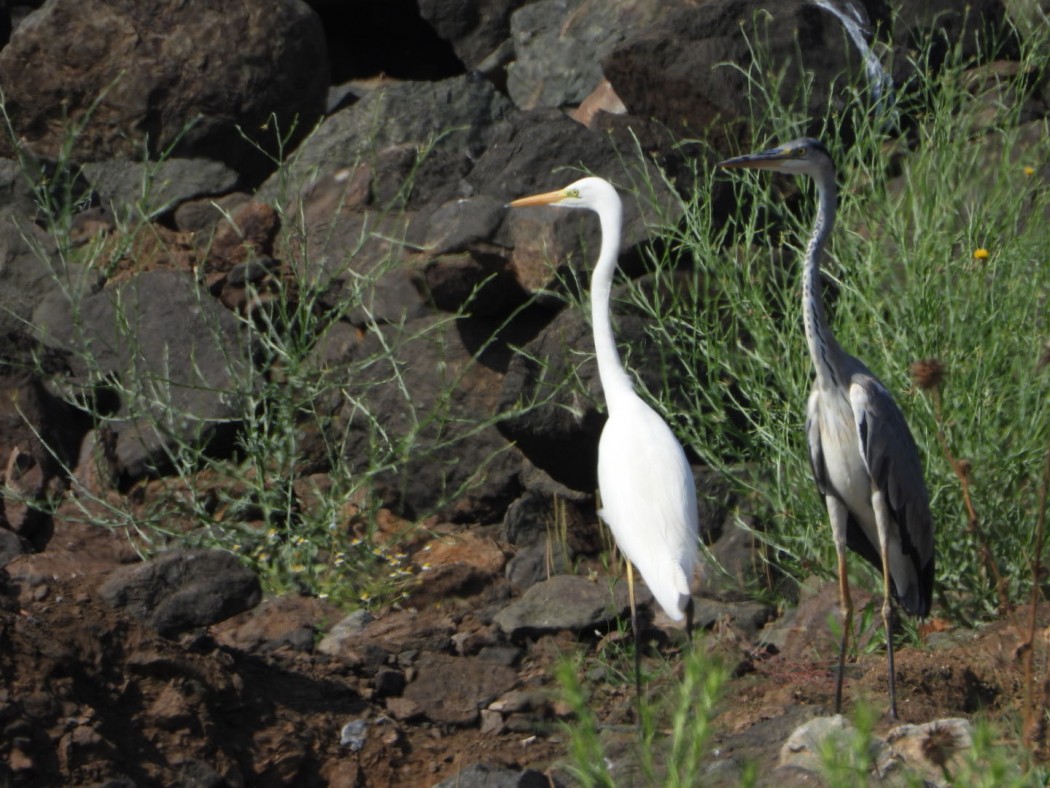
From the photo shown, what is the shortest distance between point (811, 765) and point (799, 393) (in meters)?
2.14

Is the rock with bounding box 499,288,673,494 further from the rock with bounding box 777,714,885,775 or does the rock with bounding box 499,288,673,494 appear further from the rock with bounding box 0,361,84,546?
the rock with bounding box 777,714,885,775

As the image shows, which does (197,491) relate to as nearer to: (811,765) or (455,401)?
(455,401)

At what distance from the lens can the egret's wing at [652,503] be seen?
499 cm

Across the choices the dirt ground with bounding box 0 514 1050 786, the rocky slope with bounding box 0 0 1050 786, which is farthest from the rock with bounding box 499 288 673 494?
the dirt ground with bounding box 0 514 1050 786

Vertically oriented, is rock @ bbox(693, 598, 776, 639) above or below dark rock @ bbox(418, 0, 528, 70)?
below

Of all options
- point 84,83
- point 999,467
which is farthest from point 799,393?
point 84,83

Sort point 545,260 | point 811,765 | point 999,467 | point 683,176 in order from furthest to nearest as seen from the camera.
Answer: point 683,176, point 545,260, point 999,467, point 811,765

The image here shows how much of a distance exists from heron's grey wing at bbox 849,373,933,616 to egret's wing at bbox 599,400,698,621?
2.03 ft

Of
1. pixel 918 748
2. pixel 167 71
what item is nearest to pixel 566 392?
pixel 918 748

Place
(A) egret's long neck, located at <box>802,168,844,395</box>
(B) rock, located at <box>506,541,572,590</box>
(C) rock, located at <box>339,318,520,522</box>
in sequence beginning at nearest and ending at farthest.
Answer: (A) egret's long neck, located at <box>802,168,844,395</box>, (B) rock, located at <box>506,541,572,590</box>, (C) rock, located at <box>339,318,520,522</box>

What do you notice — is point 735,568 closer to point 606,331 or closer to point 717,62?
point 606,331

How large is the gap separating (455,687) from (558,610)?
69 cm

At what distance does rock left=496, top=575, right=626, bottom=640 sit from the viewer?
5812 mm

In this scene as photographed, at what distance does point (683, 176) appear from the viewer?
24.1ft
